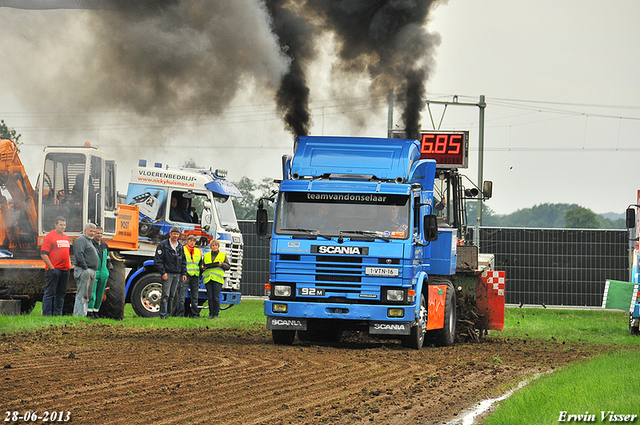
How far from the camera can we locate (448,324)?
16.1 meters

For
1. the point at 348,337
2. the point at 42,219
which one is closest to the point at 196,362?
the point at 348,337

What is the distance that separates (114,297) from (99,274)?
3.45 ft

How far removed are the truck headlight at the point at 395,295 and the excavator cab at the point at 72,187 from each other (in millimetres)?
7947

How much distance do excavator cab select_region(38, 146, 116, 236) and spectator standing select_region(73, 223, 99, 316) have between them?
0.81 m

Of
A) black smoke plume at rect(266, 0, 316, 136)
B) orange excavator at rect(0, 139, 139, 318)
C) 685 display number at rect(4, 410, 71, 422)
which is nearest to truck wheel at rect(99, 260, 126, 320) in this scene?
orange excavator at rect(0, 139, 139, 318)

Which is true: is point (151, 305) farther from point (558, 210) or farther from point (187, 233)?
point (558, 210)

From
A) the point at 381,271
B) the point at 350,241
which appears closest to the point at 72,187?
the point at 350,241

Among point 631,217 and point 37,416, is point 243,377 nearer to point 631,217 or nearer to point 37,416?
point 37,416

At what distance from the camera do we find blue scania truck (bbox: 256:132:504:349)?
13.9 metres

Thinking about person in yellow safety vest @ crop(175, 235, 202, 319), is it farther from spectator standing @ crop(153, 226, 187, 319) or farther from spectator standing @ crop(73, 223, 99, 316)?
spectator standing @ crop(73, 223, 99, 316)

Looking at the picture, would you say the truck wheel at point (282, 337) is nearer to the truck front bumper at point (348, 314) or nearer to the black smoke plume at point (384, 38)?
the truck front bumper at point (348, 314)

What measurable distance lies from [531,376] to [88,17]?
8390mm

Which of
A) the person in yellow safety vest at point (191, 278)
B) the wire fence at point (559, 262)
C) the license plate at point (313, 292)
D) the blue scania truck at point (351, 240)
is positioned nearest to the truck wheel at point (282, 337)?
the blue scania truck at point (351, 240)

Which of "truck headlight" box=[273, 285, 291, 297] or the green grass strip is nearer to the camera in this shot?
the green grass strip
